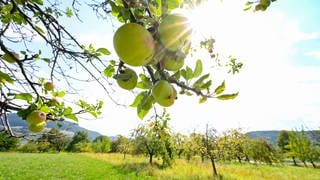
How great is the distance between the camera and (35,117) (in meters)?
1.76

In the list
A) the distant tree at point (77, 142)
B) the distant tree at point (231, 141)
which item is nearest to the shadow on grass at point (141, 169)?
the distant tree at point (231, 141)

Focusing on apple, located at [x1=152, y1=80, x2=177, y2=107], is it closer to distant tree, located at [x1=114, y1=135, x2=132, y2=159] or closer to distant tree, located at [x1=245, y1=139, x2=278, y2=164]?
distant tree, located at [x1=114, y1=135, x2=132, y2=159]

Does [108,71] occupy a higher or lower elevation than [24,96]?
higher

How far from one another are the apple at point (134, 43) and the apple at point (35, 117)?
1.25 metres

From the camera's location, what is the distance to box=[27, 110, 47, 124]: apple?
1.74 meters

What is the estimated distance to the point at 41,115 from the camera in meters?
1.81

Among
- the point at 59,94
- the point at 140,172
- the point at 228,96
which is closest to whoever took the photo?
the point at 228,96

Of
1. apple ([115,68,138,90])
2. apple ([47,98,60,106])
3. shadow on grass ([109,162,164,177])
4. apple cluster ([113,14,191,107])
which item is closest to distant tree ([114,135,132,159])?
shadow on grass ([109,162,164,177])

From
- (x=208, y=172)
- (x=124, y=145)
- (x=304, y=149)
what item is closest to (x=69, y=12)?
(x=208, y=172)

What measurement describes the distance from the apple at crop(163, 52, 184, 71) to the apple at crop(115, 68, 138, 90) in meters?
0.18

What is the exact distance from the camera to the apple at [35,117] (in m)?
1.74

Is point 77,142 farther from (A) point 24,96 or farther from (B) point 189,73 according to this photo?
(B) point 189,73

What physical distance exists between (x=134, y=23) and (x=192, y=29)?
0.61 ft

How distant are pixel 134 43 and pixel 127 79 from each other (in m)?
0.30
